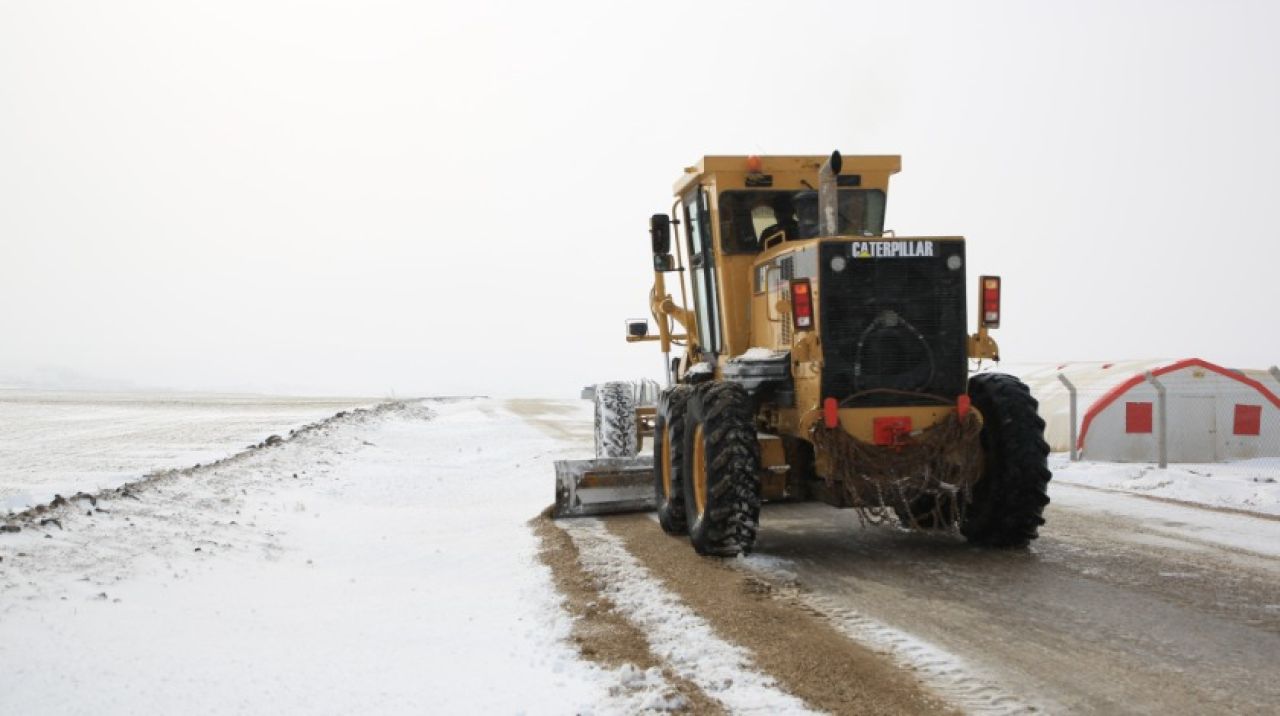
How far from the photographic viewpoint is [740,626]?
5.43 metres

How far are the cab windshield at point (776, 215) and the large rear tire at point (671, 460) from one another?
1.57 metres

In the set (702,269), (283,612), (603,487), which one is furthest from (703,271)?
(283,612)

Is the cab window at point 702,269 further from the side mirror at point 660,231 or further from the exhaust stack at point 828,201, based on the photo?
the exhaust stack at point 828,201

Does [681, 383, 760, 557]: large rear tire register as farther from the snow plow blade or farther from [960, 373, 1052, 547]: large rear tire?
the snow plow blade

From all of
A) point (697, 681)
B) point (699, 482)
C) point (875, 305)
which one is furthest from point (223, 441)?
point (697, 681)

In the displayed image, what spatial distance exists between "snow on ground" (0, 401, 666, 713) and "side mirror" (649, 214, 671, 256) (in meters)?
3.23

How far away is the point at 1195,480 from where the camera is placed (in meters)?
12.1


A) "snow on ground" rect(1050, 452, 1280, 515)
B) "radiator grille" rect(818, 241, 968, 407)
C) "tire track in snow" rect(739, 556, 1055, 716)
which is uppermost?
"radiator grille" rect(818, 241, 968, 407)

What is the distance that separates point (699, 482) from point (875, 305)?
2082mm

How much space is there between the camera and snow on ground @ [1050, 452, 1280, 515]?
10.7m

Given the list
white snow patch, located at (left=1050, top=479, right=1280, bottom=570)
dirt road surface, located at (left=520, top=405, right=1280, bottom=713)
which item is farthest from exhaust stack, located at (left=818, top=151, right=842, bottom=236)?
white snow patch, located at (left=1050, top=479, right=1280, bottom=570)

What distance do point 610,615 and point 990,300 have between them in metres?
4.22

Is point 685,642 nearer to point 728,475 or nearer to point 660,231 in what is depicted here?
point 728,475

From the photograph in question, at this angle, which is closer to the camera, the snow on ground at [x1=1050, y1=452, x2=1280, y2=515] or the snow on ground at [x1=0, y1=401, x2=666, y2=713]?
the snow on ground at [x1=0, y1=401, x2=666, y2=713]
